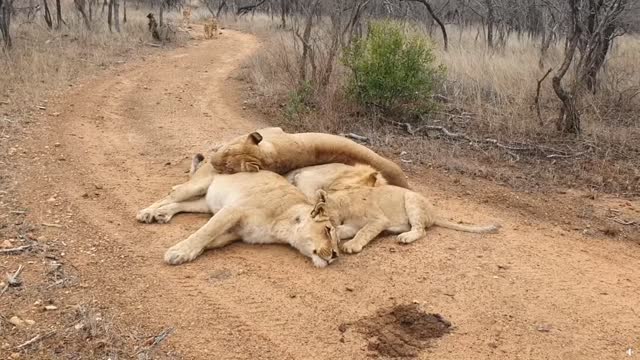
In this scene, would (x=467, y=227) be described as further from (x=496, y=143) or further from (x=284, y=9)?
(x=284, y=9)

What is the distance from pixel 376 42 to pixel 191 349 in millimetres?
6472

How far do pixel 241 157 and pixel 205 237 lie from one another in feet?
3.13

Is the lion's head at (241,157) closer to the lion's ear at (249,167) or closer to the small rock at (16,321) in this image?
the lion's ear at (249,167)

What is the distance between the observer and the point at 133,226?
549 cm

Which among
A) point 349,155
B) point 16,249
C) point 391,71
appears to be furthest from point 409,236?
point 391,71

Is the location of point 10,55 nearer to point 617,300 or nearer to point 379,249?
point 379,249

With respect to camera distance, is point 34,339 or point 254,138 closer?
point 34,339

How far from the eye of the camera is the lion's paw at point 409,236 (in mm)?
5312

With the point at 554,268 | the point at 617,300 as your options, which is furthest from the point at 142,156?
the point at 617,300

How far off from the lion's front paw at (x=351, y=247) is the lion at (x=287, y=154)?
3.41 ft

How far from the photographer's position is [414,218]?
5.50m

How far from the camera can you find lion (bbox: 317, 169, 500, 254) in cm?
541

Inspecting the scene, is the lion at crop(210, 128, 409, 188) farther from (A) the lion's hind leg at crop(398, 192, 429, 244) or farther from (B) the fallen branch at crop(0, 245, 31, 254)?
(B) the fallen branch at crop(0, 245, 31, 254)

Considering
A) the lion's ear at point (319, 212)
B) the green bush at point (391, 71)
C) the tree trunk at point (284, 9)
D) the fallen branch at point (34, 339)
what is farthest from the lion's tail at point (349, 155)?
the tree trunk at point (284, 9)
